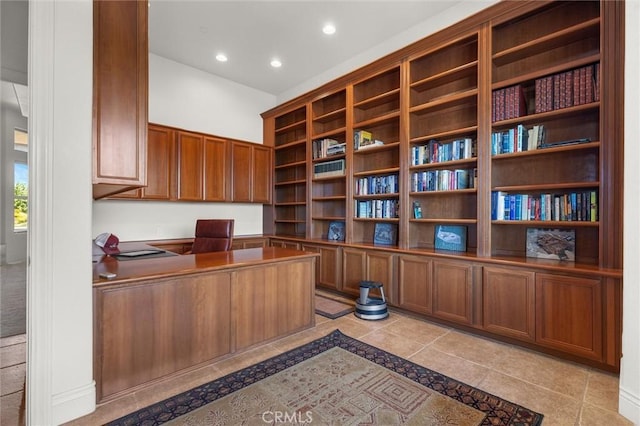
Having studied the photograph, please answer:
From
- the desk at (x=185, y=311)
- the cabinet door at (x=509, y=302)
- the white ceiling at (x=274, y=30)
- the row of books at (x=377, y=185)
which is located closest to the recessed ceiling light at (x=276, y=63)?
the white ceiling at (x=274, y=30)

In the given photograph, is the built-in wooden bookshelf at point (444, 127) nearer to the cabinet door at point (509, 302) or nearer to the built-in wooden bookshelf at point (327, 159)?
the cabinet door at point (509, 302)

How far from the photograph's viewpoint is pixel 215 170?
4543 millimetres

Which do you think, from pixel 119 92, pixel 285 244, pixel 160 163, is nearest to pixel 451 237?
pixel 285 244

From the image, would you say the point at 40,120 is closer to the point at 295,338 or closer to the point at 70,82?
the point at 70,82

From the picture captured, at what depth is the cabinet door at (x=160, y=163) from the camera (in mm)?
3939

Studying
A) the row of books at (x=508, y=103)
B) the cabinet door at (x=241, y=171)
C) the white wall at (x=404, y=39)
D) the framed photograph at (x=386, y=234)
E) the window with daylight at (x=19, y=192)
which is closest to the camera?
the row of books at (x=508, y=103)

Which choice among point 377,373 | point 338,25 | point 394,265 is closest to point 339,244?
point 394,265

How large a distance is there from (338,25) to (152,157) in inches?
116

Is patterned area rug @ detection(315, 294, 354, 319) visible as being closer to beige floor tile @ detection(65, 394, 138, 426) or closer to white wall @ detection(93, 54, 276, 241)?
beige floor tile @ detection(65, 394, 138, 426)

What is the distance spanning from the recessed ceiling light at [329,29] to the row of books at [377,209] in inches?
85.3

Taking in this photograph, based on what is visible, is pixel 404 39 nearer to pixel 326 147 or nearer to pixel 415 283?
pixel 326 147

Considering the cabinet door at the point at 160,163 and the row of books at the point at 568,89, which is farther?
the cabinet door at the point at 160,163
